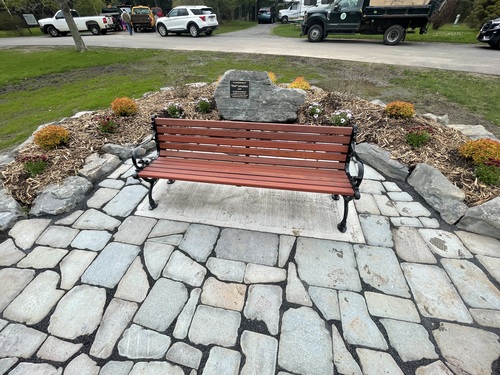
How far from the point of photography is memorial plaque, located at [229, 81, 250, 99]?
434 centimetres

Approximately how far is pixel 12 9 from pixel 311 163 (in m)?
34.7

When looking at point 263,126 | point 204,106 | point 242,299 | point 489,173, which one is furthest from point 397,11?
point 242,299

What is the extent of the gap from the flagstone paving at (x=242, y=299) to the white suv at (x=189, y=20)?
17742mm

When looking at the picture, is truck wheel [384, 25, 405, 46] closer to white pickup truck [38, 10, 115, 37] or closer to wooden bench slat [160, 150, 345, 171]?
wooden bench slat [160, 150, 345, 171]

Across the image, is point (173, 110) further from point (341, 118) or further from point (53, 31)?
point (53, 31)

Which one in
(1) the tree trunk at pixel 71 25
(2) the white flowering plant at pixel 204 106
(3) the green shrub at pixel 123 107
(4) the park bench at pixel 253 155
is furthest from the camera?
(1) the tree trunk at pixel 71 25

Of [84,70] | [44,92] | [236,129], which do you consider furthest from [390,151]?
[84,70]

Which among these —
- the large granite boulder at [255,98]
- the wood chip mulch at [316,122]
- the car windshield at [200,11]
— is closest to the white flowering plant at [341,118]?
the wood chip mulch at [316,122]

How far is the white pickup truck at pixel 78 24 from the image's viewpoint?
18931 millimetres

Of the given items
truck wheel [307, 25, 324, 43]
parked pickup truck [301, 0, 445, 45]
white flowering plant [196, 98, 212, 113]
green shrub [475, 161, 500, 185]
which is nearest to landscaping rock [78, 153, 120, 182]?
white flowering plant [196, 98, 212, 113]

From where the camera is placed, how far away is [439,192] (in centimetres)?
292

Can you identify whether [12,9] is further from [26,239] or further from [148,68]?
[26,239]

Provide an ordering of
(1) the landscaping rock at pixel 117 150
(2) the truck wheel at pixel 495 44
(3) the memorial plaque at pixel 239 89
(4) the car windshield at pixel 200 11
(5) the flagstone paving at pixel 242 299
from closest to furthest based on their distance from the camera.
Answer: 1. (5) the flagstone paving at pixel 242 299
2. (1) the landscaping rock at pixel 117 150
3. (3) the memorial plaque at pixel 239 89
4. (2) the truck wheel at pixel 495 44
5. (4) the car windshield at pixel 200 11

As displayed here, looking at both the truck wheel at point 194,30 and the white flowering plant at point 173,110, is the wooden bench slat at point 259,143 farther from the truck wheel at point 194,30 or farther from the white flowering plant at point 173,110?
the truck wheel at point 194,30
